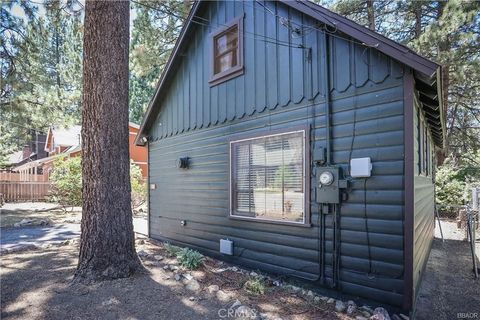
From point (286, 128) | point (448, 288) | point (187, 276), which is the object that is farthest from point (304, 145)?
point (448, 288)

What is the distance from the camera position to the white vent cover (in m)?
3.61

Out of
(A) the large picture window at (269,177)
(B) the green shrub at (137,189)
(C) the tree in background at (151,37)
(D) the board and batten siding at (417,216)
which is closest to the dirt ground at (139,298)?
(A) the large picture window at (269,177)

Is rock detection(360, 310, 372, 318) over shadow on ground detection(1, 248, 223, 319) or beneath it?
beneath

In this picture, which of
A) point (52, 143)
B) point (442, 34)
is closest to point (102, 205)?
point (442, 34)

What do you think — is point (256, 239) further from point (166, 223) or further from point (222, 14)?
point (222, 14)

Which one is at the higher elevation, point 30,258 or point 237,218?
point 237,218

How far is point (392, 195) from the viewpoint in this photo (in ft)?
11.4

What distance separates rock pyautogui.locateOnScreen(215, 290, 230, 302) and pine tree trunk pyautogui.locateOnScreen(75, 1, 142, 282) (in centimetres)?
140

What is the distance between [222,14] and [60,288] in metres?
5.29

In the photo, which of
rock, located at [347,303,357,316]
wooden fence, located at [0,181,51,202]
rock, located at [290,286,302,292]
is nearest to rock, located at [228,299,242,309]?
rock, located at [290,286,302,292]

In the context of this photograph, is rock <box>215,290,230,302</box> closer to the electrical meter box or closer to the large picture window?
the large picture window

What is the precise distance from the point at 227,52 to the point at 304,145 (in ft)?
8.63

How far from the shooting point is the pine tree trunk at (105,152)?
435 centimetres

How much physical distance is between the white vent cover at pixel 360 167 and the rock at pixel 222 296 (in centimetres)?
218
